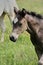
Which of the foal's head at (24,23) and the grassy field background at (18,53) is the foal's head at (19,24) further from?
the grassy field background at (18,53)

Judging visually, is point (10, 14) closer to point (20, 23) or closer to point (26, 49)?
point (26, 49)

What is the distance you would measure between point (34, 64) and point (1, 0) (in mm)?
3747

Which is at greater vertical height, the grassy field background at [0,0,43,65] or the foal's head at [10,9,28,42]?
the foal's head at [10,9,28,42]

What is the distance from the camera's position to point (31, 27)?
696 centimetres

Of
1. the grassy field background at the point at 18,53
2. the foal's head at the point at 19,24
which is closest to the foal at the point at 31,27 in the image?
the foal's head at the point at 19,24

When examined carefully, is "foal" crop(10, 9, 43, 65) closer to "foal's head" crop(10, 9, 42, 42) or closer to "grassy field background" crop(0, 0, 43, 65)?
"foal's head" crop(10, 9, 42, 42)

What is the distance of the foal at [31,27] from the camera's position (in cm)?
684

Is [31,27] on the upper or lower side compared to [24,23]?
lower

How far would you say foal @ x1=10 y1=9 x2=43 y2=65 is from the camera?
684 cm

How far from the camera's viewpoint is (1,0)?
36.4ft

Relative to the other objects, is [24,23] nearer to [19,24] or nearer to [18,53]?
[19,24]

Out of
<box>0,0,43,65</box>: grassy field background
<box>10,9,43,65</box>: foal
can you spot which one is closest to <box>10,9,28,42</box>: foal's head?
<box>10,9,43,65</box>: foal

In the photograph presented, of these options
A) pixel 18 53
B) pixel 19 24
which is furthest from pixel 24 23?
pixel 18 53

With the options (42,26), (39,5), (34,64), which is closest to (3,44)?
(34,64)
